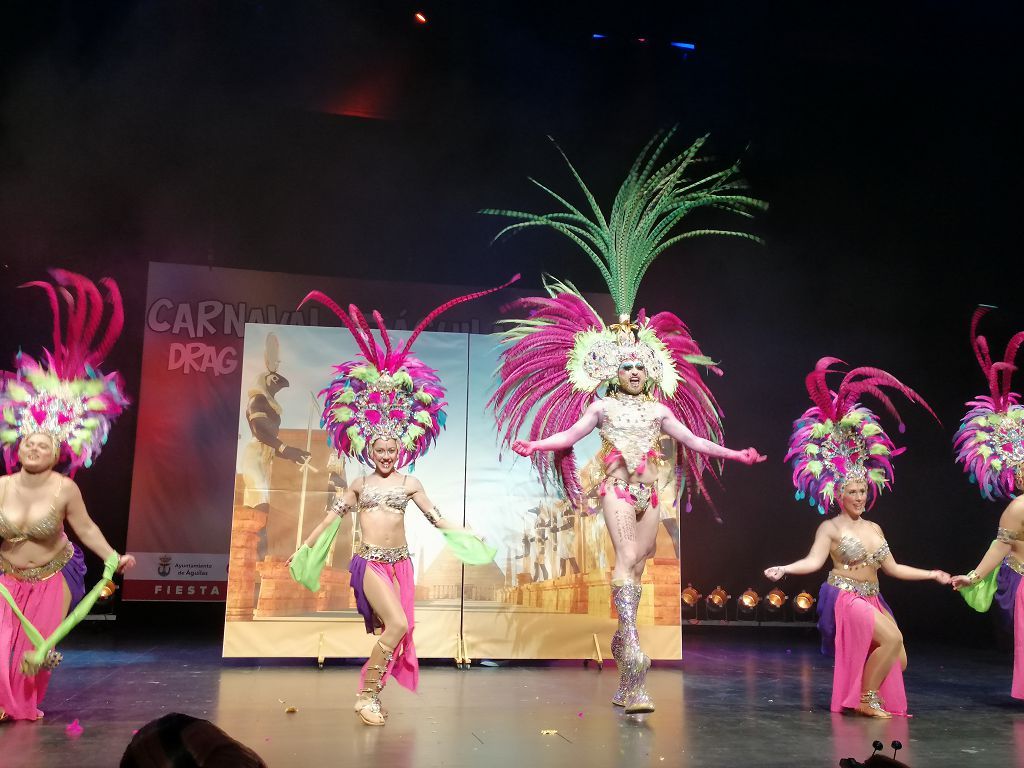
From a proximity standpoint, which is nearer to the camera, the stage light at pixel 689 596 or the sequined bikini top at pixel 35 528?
the sequined bikini top at pixel 35 528

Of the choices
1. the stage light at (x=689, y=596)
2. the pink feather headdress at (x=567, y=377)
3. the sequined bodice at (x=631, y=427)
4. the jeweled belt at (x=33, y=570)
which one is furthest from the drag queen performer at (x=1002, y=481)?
the jeweled belt at (x=33, y=570)

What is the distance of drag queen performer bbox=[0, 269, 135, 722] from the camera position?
13.9 ft

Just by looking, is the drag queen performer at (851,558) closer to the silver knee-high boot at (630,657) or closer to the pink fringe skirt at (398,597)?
the silver knee-high boot at (630,657)

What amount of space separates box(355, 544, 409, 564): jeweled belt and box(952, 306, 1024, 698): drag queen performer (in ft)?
10.7

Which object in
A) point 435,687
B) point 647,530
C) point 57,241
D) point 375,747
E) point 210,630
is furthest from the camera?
point 210,630

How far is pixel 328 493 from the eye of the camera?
6.47 metres

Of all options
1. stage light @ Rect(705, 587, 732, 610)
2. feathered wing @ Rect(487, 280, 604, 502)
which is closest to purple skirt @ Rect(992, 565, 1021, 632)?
feathered wing @ Rect(487, 280, 604, 502)

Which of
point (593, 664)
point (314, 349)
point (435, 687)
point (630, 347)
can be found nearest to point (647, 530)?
point (630, 347)

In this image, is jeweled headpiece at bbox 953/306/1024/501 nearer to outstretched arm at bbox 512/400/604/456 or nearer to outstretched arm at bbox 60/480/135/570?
outstretched arm at bbox 512/400/604/456

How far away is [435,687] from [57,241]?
5104 millimetres

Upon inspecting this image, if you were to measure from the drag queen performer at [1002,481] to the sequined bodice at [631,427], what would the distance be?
2.06m

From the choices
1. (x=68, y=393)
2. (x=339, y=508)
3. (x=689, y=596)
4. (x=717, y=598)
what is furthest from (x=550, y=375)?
(x=717, y=598)

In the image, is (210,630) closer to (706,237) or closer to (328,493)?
(328,493)

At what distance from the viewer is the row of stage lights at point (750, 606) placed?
8.91 m
